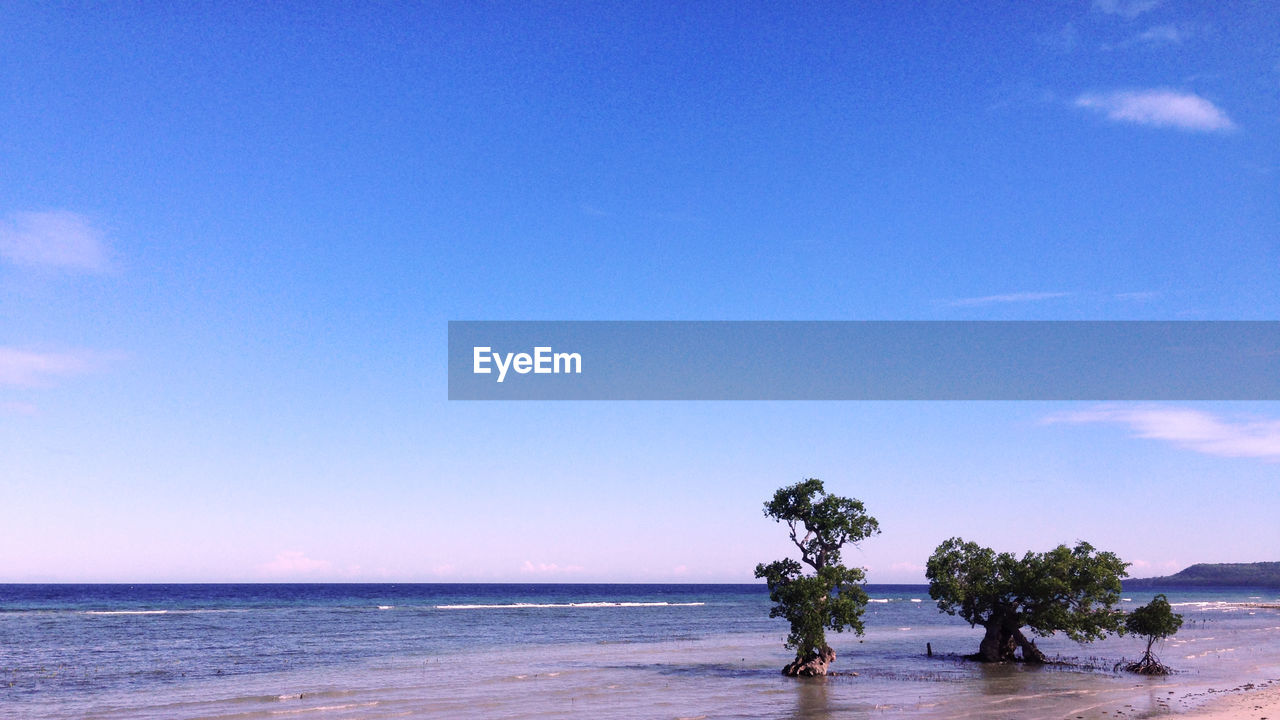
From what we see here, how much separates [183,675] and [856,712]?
39.0 meters

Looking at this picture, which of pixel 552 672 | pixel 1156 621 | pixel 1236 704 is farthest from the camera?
pixel 552 672

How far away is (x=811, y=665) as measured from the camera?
49.8 meters

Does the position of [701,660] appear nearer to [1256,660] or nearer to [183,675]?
[183,675]

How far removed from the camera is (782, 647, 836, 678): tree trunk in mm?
49781

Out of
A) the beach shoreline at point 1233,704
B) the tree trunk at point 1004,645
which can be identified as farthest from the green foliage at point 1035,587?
the beach shoreline at point 1233,704

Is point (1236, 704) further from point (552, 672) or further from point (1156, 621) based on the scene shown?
point (552, 672)

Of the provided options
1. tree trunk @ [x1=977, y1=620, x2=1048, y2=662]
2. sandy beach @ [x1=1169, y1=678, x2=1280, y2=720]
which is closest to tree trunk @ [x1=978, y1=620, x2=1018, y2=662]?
tree trunk @ [x1=977, y1=620, x2=1048, y2=662]

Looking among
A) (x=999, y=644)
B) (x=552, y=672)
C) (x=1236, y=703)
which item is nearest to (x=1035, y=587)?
(x=999, y=644)

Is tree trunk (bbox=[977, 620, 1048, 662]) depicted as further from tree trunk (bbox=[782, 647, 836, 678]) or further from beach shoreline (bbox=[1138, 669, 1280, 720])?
tree trunk (bbox=[782, 647, 836, 678])

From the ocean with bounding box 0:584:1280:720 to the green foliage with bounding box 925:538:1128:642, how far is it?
3.03 m

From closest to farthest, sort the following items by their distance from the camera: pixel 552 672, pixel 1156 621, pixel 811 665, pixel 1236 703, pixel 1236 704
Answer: pixel 1236 704 → pixel 1236 703 → pixel 811 665 → pixel 1156 621 → pixel 552 672

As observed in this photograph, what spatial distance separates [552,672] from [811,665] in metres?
15.9

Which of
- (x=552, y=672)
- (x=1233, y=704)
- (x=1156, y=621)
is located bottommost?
(x=552, y=672)

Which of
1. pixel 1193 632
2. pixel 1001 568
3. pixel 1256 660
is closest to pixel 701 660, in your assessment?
pixel 1001 568
